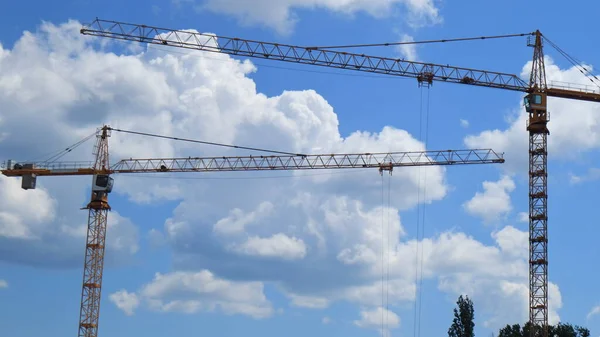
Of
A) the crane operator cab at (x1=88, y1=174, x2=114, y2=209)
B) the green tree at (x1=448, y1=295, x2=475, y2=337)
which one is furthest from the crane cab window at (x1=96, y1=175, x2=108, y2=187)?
the green tree at (x1=448, y1=295, x2=475, y2=337)

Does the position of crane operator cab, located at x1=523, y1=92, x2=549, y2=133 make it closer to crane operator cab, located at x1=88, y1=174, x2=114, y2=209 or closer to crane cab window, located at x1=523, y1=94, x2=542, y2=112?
crane cab window, located at x1=523, y1=94, x2=542, y2=112

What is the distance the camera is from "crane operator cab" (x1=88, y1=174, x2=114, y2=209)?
15062 centimetres

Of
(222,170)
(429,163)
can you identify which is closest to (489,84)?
(429,163)

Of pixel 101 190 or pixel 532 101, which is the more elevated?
pixel 532 101

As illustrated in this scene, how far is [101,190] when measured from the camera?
152 meters

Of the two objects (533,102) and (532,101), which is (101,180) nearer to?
(532,101)

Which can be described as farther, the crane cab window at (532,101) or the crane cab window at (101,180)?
the crane cab window at (101,180)

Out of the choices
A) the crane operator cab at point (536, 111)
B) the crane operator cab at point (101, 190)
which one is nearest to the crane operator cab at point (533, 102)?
the crane operator cab at point (536, 111)

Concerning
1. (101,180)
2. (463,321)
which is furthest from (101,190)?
(463,321)

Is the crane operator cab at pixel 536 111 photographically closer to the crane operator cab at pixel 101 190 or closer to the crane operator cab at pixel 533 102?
the crane operator cab at pixel 533 102

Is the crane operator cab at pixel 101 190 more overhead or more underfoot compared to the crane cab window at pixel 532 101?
more underfoot

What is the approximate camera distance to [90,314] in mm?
146000

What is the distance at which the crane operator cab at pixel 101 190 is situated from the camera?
15062 cm

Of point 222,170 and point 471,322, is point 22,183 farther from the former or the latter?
point 471,322
